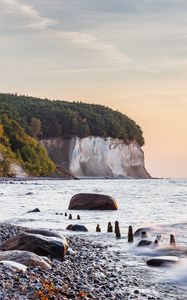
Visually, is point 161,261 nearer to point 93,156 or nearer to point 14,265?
point 14,265

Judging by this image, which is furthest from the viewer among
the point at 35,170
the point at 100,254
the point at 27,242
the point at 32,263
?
the point at 35,170

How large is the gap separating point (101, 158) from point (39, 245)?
165 meters

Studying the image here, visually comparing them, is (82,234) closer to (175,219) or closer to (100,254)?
(100,254)

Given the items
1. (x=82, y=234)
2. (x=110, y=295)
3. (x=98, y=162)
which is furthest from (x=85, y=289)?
(x=98, y=162)

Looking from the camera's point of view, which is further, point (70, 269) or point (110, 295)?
point (70, 269)

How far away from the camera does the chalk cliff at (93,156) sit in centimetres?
17400

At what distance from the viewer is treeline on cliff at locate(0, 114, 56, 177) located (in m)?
134

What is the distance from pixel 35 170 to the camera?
138 m

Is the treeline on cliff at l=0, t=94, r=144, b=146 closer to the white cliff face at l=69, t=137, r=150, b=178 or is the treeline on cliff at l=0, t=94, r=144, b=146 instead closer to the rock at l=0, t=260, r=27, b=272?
the white cliff face at l=69, t=137, r=150, b=178

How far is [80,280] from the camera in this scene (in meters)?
13.6

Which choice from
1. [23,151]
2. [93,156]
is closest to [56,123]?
[93,156]

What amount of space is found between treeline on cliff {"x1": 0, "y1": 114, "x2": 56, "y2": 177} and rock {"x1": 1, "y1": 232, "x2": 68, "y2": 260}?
108111 mm

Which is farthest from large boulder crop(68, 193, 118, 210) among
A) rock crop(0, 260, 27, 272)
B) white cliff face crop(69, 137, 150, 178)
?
white cliff face crop(69, 137, 150, 178)

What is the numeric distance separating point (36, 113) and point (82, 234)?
6735 inches
